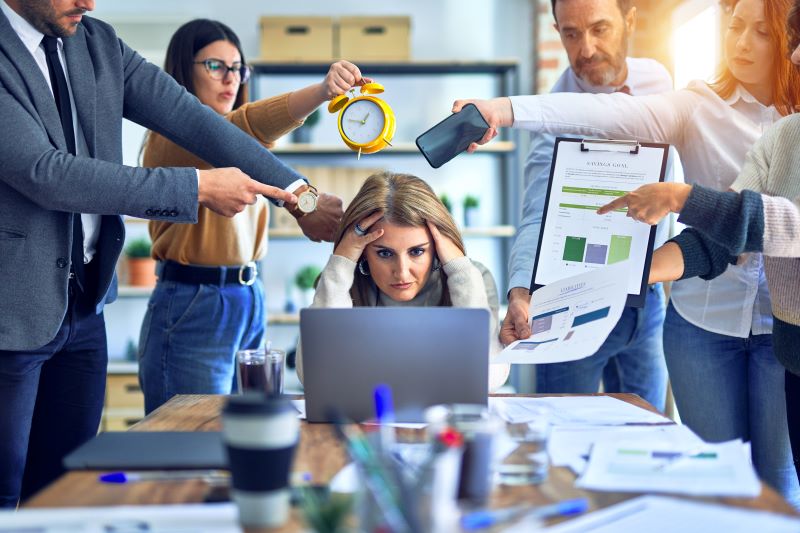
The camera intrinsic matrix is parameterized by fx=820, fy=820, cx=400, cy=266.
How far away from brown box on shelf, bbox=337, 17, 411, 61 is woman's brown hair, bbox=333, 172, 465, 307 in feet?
7.59

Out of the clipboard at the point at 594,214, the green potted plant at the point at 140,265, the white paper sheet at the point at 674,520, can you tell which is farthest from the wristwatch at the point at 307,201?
the green potted plant at the point at 140,265

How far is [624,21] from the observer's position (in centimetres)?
225

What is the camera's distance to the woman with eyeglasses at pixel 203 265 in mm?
2416

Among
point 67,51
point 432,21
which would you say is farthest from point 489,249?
point 67,51

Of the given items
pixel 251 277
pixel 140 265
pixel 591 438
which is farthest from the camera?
pixel 140 265

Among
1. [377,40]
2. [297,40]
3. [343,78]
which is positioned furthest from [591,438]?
[297,40]

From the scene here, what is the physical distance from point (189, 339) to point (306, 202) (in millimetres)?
618

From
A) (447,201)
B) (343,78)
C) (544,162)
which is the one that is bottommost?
(447,201)

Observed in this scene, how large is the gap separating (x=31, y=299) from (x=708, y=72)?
296 cm

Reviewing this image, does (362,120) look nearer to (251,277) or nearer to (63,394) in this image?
(251,277)

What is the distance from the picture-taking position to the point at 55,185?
1.65 metres

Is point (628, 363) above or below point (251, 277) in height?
below

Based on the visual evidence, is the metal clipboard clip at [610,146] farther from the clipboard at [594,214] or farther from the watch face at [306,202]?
the watch face at [306,202]

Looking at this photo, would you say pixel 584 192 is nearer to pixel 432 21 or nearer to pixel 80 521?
pixel 80 521
